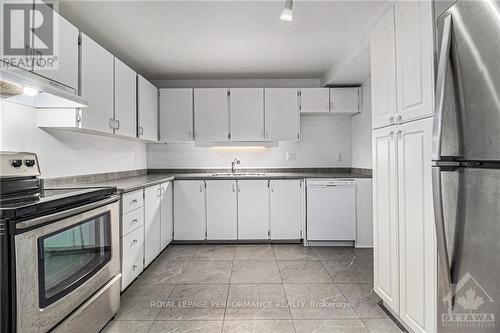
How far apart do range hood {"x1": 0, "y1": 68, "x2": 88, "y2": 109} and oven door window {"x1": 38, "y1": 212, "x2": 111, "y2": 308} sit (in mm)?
Answer: 775

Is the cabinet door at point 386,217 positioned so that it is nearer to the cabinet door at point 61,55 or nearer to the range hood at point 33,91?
the range hood at point 33,91

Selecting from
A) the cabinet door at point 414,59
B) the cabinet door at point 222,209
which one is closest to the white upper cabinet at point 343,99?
the cabinet door at point 222,209

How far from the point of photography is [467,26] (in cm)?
108

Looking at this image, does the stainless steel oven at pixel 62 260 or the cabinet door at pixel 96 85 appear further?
the cabinet door at pixel 96 85

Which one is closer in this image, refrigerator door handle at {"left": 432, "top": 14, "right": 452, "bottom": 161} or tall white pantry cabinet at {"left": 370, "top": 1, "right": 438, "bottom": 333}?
refrigerator door handle at {"left": 432, "top": 14, "right": 452, "bottom": 161}

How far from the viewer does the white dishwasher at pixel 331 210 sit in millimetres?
3350

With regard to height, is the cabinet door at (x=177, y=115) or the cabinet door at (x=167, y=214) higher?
the cabinet door at (x=177, y=115)

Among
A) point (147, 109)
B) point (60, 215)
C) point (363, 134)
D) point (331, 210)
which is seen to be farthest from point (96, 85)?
point (363, 134)

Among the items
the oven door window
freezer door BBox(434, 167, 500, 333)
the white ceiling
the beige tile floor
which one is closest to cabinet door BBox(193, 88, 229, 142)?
the white ceiling

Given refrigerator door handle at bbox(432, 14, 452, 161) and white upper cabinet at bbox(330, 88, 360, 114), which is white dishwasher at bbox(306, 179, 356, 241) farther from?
refrigerator door handle at bbox(432, 14, 452, 161)

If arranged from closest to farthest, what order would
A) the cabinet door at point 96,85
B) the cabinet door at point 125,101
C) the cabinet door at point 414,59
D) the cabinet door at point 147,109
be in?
the cabinet door at point 414,59 → the cabinet door at point 96,85 → the cabinet door at point 125,101 → the cabinet door at point 147,109

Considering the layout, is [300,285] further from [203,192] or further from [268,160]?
[268,160]

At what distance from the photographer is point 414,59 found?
1502 mm

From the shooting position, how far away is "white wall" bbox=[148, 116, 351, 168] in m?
4.05
